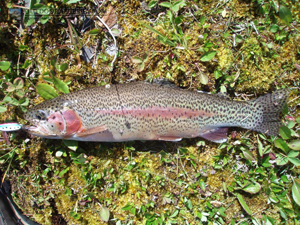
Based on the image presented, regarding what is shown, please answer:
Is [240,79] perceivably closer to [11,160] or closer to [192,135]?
[192,135]

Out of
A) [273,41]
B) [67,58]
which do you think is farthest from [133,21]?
[273,41]

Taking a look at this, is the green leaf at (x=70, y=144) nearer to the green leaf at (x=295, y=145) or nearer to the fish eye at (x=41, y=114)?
the fish eye at (x=41, y=114)

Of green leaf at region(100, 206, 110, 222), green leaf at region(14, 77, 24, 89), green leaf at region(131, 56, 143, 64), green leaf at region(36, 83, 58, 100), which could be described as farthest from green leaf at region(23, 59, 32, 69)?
green leaf at region(100, 206, 110, 222)

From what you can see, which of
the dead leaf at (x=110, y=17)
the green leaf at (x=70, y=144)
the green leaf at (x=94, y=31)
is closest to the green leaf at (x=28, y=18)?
the green leaf at (x=94, y=31)

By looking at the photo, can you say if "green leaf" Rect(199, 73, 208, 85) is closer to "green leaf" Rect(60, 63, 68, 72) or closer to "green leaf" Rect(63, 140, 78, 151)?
"green leaf" Rect(60, 63, 68, 72)

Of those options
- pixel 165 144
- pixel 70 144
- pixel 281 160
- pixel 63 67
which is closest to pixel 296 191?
pixel 281 160
